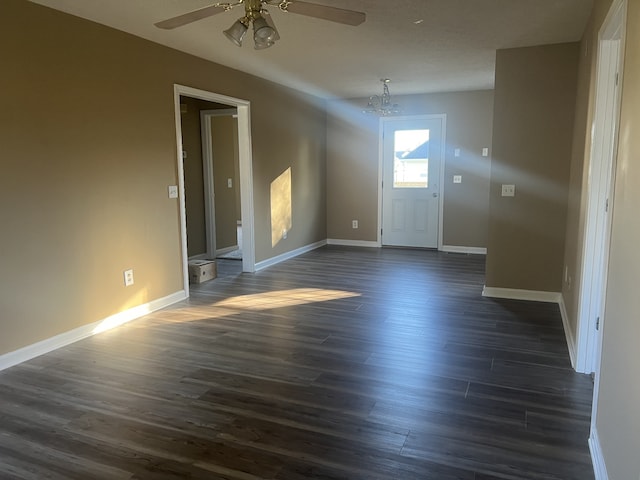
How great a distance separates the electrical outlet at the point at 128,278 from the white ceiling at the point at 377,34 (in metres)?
2.04

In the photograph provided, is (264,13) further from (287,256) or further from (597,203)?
(287,256)

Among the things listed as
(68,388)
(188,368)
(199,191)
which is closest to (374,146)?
(199,191)

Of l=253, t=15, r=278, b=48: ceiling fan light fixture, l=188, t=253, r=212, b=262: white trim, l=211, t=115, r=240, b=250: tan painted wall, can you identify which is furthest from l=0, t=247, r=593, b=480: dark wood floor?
l=211, t=115, r=240, b=250: tan painted wall

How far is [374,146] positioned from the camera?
765cm

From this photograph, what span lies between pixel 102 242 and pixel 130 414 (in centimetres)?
178

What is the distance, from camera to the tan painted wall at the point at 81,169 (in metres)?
3.12

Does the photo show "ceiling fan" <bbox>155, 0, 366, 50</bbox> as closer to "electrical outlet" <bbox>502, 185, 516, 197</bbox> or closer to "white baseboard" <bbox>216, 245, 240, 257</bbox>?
"electrical outlet" <bbox>502, 185, 516, 197</bbox>

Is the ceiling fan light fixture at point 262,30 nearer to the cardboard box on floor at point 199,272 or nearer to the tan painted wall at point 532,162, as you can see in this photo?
the tan painted wall at point 532,162

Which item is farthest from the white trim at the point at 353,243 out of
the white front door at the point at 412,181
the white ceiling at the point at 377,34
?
the white ceiling at the point at 377,34

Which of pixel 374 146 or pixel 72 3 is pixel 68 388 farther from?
pixel 374 146

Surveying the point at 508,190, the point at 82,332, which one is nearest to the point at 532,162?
the point at 508,190

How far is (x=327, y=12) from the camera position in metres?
2.38

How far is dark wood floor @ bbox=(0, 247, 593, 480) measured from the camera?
208cm

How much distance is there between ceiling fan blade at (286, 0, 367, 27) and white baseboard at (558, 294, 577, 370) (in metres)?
2.45
